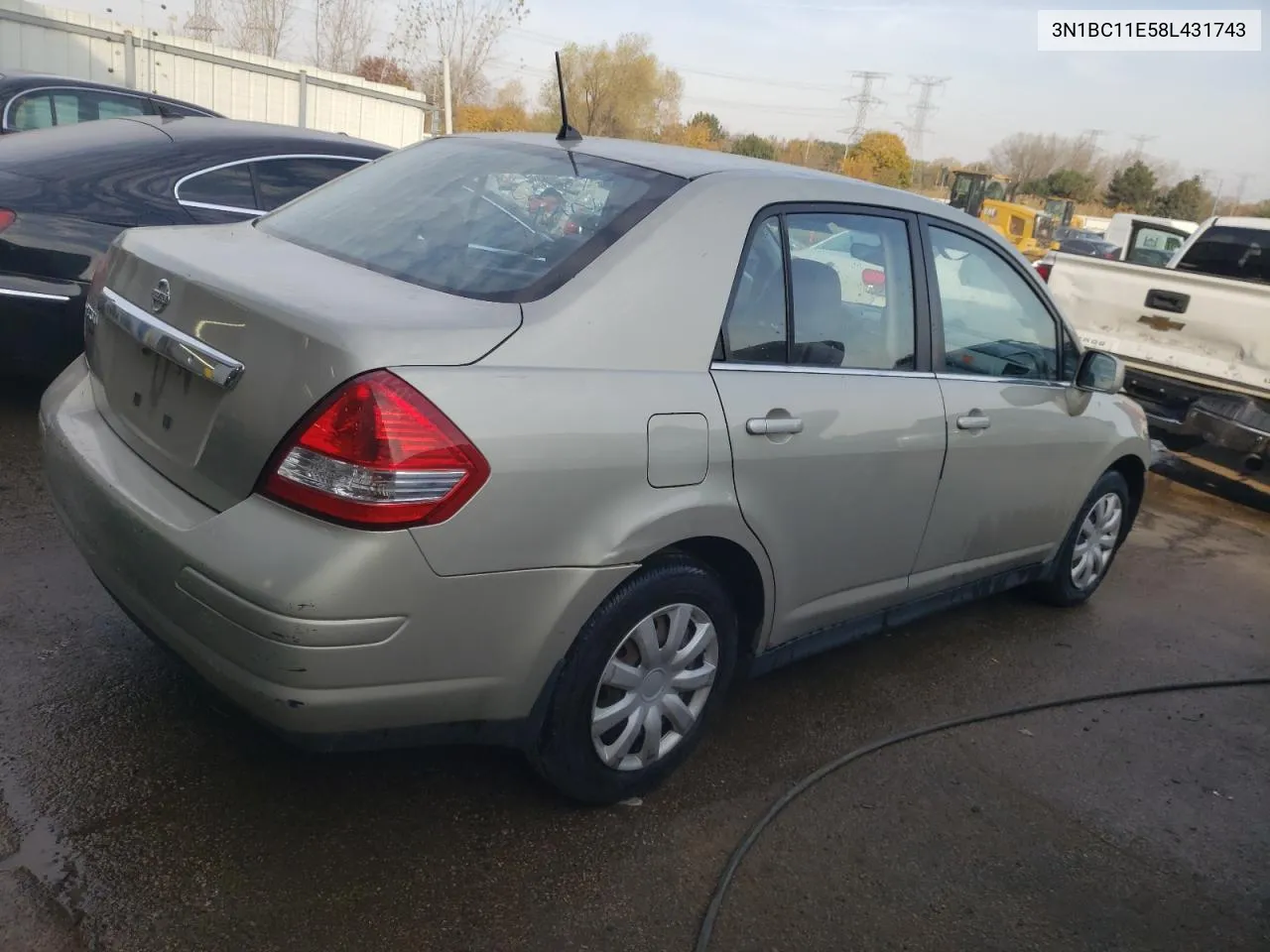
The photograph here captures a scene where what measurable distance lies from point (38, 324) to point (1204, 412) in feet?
22.9

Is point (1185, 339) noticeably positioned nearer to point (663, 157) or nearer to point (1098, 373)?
point (1098, 373)

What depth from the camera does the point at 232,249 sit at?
9.29 feet

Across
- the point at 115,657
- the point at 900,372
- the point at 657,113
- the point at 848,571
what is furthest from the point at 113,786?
the point at 657,113

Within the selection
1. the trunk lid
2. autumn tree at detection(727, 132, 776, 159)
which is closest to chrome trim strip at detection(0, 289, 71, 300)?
the trunk lid

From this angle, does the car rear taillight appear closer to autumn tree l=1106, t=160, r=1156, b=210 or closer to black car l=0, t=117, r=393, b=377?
black car l=0, t=117, r=393, b=377

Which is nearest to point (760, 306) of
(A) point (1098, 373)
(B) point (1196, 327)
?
(A) point (1098, 373)

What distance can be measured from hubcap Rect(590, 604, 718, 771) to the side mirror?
218cm

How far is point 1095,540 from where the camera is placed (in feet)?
16.1

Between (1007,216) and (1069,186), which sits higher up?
(1069,186)

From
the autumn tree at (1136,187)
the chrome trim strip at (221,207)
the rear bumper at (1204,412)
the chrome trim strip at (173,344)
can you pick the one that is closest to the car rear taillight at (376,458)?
the chrome trim strip at (173,344)

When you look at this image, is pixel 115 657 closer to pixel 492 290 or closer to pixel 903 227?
pixel 492 290

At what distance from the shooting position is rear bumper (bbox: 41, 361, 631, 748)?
217 centimetres

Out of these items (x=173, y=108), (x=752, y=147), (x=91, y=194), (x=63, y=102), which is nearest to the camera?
(x=91, y=194)

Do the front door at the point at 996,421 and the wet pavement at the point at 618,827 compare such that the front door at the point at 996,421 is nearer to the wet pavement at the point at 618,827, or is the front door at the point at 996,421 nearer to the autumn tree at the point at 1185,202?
the wet pavement at the point at 618,827
